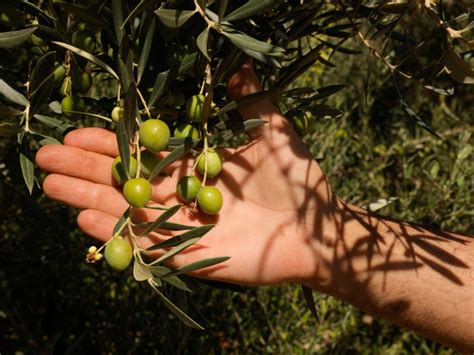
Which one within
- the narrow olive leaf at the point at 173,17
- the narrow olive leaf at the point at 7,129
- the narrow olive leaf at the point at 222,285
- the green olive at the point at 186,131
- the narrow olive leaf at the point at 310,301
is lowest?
the narrow olive leaf at the point at 310,301

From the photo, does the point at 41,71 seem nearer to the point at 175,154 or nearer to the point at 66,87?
the point at 66,87

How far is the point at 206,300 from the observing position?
289cm

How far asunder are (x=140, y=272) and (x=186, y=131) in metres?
0.34

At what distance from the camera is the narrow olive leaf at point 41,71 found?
3.41ft

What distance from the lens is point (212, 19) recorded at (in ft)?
3.37

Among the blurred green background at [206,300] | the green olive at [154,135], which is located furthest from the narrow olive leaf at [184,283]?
the blurred green background at [206,300]

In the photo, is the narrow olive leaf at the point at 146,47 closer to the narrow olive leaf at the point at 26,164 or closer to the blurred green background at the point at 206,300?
the narrow olive leaf at the point at 26,164

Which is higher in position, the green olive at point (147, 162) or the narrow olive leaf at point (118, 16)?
the narrow olive leaf at point (118, 16)

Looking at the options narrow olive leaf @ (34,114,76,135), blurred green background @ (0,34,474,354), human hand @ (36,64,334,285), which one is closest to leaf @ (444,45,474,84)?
human hand @ (36,64,334,285)

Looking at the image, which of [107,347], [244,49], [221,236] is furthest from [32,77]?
[107,347]

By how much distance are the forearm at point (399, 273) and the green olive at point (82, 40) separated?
3.05 feet

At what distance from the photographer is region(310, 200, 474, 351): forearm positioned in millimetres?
1656

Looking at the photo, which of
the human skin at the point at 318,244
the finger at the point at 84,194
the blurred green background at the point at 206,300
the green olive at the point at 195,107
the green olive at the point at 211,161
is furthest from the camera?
the blurred green background at the point at 206,300

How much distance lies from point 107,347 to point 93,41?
6.64 feet
